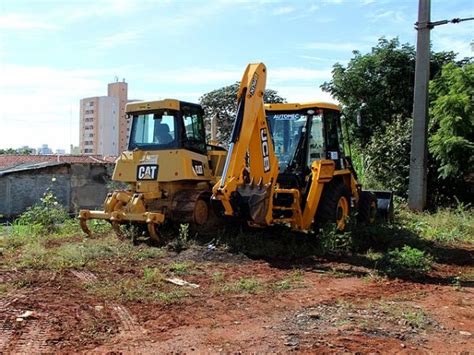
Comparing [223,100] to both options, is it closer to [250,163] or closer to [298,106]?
[298,106]

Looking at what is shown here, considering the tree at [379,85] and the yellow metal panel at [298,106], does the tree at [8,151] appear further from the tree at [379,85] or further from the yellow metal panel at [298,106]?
the yellow metal panel at [298,106]

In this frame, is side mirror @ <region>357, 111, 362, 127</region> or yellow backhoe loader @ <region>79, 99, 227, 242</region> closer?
yellow backhoe loader @ <region>79, 99, 227, 242</region>

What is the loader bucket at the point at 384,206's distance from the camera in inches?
522

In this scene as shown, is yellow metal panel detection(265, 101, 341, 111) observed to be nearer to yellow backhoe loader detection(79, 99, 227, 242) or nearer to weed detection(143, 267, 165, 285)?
yellow backhoe loader detection(79, 99, 227, 242)

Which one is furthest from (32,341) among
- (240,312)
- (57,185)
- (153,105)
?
(57,185)

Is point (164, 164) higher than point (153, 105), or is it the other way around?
point (153, 105)

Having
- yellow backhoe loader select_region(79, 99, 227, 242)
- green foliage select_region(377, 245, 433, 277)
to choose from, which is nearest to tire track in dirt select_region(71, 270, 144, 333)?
yellow backhoe loader select_region(79, 99, 227, 242)

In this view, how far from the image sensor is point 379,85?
20328 millimetres

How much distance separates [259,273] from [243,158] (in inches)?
84.1

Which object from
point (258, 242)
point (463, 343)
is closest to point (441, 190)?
point (258, 242)

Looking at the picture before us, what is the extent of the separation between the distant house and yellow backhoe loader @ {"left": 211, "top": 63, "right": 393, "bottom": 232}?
8.94 meters

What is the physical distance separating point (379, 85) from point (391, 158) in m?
3.98

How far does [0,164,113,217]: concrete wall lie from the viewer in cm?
1717

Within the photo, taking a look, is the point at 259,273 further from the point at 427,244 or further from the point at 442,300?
the point at 427,244
